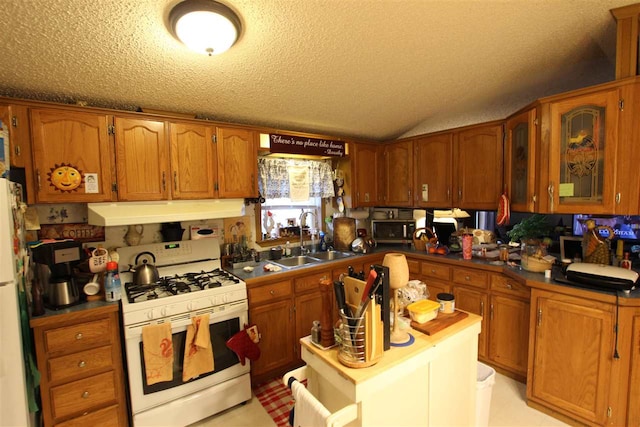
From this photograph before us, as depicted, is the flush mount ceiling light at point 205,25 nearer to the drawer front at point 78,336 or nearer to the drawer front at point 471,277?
the drawer front at point 78,336

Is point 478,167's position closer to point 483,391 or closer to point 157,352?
point 483,391


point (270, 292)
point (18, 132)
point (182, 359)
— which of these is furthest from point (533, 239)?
point (18, 132)

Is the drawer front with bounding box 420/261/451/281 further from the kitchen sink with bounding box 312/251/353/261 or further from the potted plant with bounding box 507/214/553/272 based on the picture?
the kitchen sink with bounding box 312/251/353/261

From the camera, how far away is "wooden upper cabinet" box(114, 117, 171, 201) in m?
2.12

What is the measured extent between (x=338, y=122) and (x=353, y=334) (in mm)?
2516

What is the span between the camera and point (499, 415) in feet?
6.85

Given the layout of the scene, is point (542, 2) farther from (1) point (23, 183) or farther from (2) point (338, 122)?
(1) point (23, 183)

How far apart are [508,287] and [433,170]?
4.70 ft

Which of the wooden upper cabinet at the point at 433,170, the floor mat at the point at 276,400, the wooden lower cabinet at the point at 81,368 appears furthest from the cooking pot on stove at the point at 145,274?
the wooden upper cabinet at the point at 433,170

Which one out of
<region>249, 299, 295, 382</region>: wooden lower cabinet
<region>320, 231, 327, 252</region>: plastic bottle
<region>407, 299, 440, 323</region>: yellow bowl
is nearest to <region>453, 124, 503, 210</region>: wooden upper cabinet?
<region>320, 231, 327, 252</region>: plastic bottle

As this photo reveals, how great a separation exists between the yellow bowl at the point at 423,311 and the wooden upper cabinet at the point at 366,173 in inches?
84.3

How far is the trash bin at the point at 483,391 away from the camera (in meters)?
1.63

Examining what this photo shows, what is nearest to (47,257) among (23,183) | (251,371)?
(23,183)

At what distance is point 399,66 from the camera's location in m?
2.19
